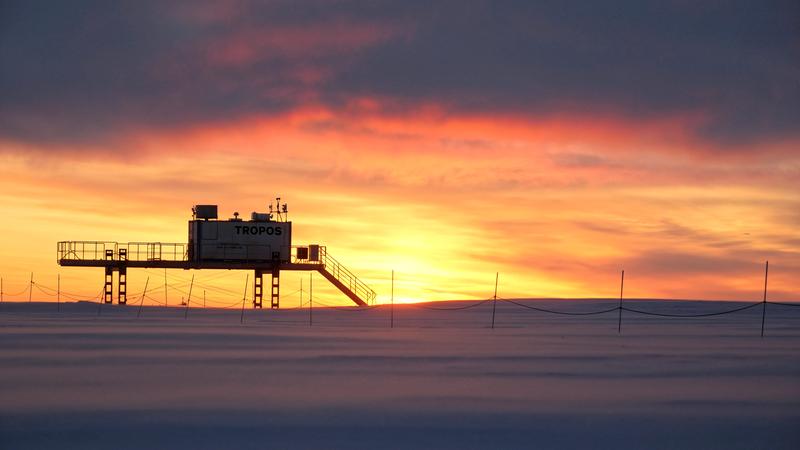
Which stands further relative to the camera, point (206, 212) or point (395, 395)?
point (206, 212)

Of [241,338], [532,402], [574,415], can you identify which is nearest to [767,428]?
[574,415]

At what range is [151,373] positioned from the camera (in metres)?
18.8

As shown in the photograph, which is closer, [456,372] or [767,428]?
[767,428]

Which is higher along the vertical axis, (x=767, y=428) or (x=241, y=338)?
(x=767, y=428)

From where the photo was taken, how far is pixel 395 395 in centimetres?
1588

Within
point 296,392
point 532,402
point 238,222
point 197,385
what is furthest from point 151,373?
point 238,222

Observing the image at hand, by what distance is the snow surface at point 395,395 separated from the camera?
12.5 m

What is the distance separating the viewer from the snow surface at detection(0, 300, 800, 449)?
40.9 feet

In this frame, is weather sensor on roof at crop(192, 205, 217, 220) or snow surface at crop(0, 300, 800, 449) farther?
weather sensor on roof at crop(192, 205, 217, 220)

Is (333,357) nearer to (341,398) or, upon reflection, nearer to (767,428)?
(341,398)

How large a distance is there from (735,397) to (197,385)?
29.2 ft

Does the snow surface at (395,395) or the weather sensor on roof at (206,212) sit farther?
the weather sensor on roof at (206,212)

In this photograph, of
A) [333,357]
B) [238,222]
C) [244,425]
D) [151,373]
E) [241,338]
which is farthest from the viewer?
[238,222]

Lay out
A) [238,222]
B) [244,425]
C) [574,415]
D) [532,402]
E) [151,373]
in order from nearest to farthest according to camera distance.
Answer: [244,425], [574,415], [532,402], [151,373], [238,222]
